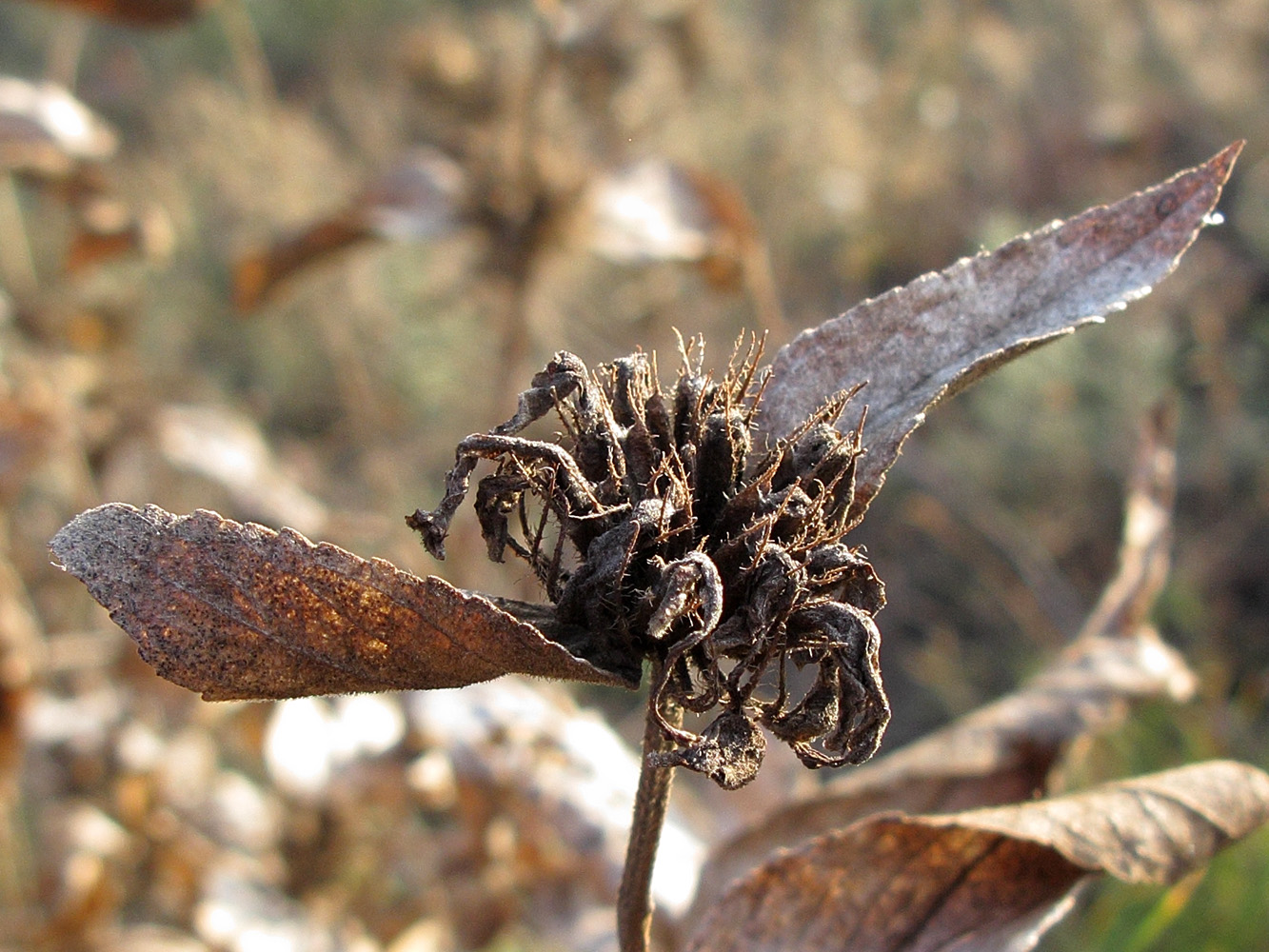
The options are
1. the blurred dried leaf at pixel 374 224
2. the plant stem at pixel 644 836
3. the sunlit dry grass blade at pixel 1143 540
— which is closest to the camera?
the plant stem at pixel 644 836

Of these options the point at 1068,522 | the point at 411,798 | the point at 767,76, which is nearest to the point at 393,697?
the point at 411,798

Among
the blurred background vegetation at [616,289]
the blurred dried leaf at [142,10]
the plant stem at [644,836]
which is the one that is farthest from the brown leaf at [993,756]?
the blurred dried leaf at [142,10]

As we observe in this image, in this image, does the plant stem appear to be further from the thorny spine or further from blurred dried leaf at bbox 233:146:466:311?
blurred dried leaf at bbox 233:146:466:311

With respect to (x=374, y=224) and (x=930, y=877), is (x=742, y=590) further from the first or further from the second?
(x=374, y=224)

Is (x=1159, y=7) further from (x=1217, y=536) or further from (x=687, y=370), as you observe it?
(x=687, y=370)

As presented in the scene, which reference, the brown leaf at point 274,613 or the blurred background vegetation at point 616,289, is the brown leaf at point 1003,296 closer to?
the brown leaf at point 274,613

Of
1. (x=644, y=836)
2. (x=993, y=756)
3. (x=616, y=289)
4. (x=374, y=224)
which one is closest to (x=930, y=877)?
(x=644, y=836)

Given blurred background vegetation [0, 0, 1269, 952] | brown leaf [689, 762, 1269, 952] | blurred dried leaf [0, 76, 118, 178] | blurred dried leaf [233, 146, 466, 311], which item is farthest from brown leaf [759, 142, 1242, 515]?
blurred dried leaf [0, 76, 118, 178]

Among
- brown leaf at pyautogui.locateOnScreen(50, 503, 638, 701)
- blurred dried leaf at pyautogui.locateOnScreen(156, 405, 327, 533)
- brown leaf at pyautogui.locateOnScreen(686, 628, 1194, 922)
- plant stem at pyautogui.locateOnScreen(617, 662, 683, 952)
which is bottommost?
plant stem at pyautogui.locateOnScreen(617, 662, 683, 952)
